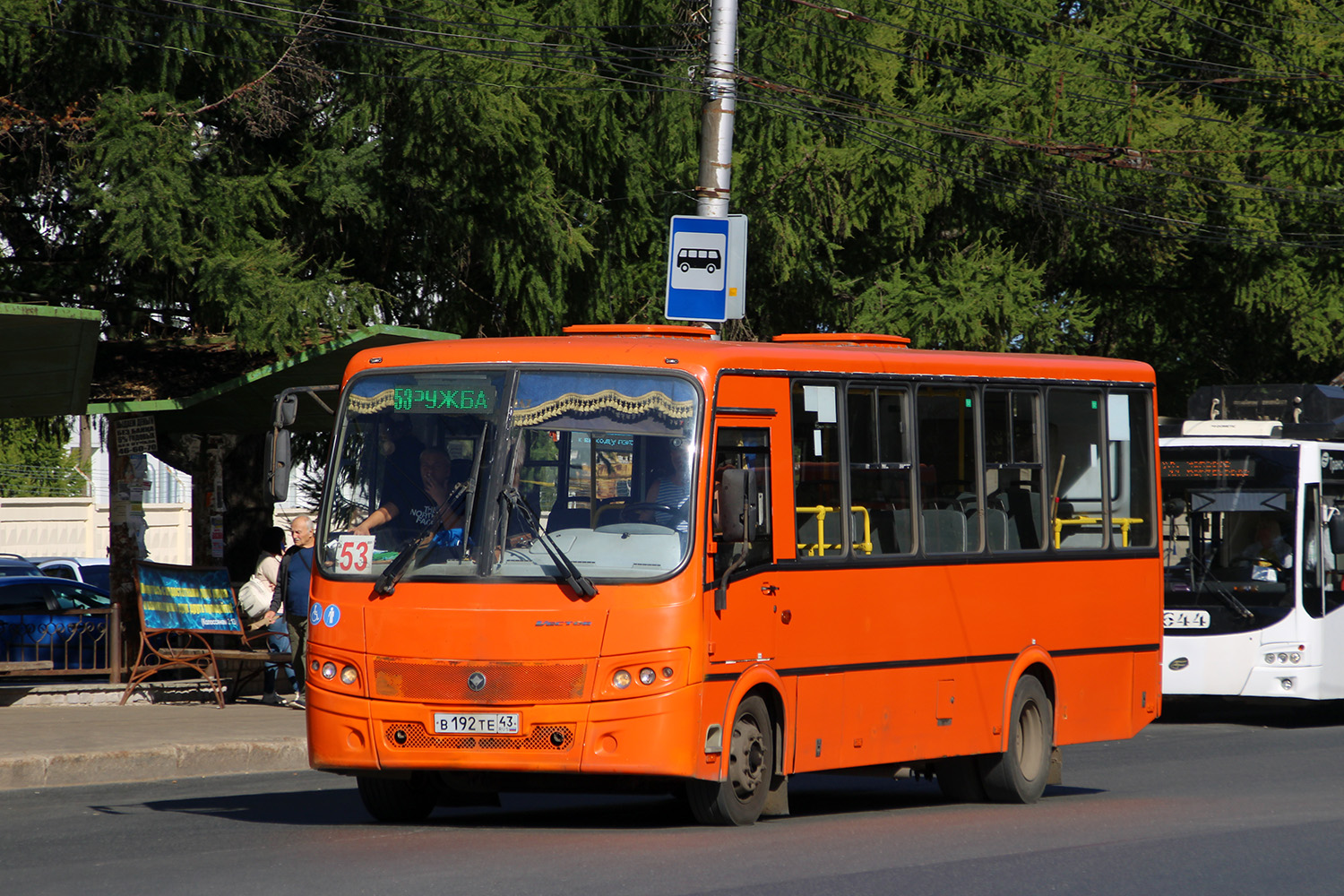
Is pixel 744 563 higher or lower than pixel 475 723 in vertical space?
higher

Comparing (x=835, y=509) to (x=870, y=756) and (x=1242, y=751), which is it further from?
(x=1242, y=751)

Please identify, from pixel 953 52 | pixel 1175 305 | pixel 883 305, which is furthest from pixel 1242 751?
pixel 1175 305

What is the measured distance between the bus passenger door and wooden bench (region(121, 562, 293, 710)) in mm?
7631

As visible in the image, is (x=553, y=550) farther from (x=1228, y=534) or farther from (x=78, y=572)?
(x=78, y=572)

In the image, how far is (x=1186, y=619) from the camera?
1848 cm

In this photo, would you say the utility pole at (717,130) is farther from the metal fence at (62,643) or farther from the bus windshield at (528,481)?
the metal fence at (62,643)

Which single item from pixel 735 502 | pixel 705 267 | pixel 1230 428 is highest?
pixel 705 267

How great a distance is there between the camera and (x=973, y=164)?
24.1m

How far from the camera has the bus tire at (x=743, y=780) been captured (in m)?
9.59

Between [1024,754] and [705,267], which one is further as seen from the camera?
[705,267]

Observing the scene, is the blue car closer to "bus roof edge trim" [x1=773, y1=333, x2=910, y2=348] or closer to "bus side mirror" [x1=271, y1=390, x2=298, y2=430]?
"bus side mirror" [x1=271, y1=390, x2=298, y2=430]

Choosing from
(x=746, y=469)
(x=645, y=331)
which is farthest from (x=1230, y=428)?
(x=746, y=469)

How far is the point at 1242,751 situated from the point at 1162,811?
16.3 feet

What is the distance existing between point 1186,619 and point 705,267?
6843 millimetres
